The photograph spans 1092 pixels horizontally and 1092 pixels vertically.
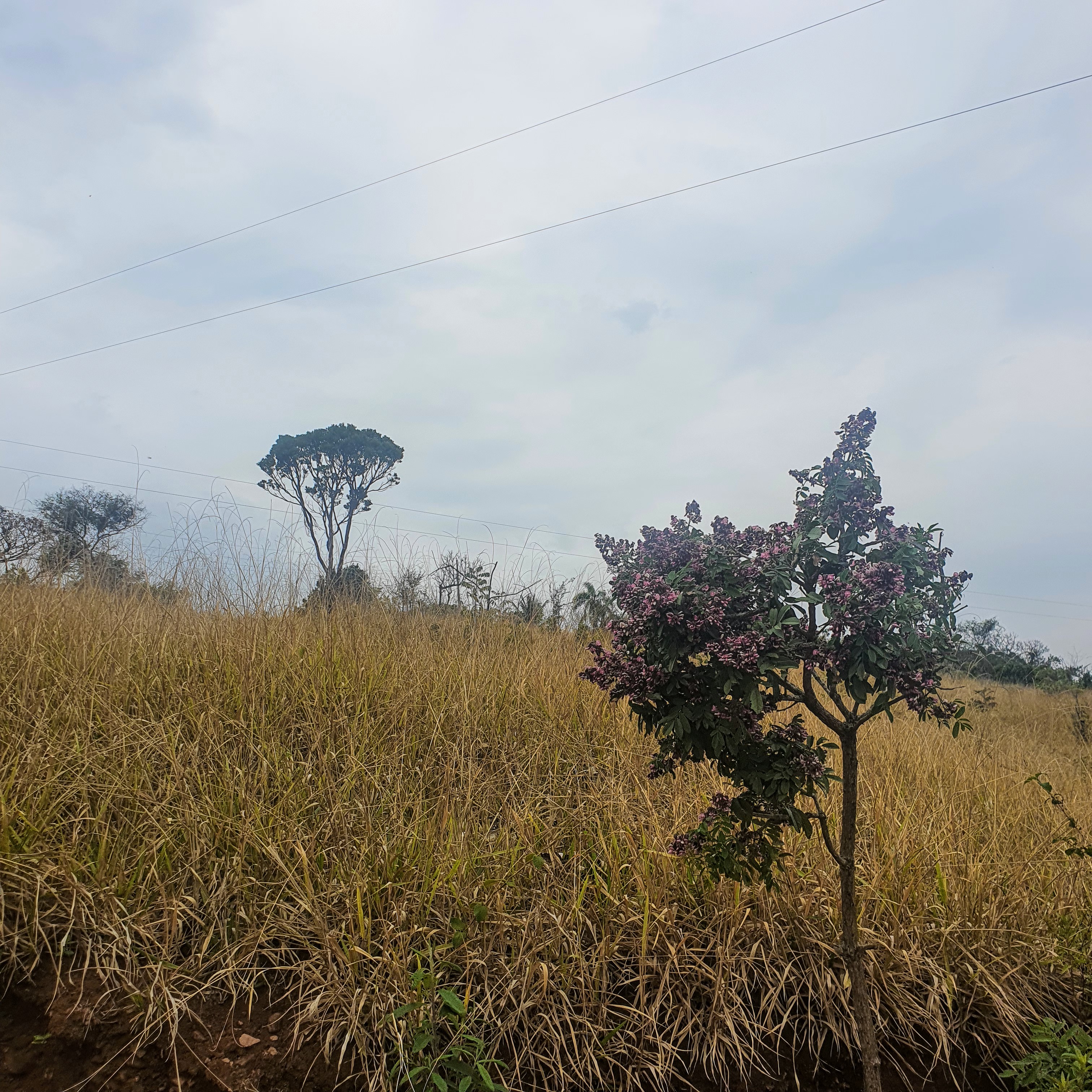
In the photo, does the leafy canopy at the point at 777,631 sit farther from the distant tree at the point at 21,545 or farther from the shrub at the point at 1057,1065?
the distant tree at the point at 21,545

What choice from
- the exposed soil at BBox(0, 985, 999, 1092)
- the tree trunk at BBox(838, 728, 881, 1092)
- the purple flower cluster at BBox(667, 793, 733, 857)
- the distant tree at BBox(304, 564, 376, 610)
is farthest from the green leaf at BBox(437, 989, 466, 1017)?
the distant tree at BBox(304, 564, 376, 610)

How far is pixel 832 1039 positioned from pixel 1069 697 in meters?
11.9

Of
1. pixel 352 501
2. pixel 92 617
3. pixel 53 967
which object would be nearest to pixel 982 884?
pixel 53 967

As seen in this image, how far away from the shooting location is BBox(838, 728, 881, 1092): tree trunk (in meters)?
2.24

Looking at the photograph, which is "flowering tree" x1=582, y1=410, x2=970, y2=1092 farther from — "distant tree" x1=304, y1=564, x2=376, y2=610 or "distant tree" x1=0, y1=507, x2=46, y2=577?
"distant tree" x1=0, y1=507, x2=46, y2=577

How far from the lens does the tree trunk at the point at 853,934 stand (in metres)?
2.24

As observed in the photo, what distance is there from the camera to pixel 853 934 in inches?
90.9

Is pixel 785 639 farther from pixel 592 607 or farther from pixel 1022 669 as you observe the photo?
pixel 1022 669

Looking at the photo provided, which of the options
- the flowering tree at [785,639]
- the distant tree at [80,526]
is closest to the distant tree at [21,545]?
the distant tree at [80,526]

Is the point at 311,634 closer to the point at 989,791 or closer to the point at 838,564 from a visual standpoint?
the point at 838,564

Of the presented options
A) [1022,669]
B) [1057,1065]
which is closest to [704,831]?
[1057,1065]

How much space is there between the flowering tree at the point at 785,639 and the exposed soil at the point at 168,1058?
0.66 meters

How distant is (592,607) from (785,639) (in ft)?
17.8

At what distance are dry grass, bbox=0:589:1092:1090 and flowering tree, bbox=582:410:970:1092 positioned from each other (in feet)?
1.85
